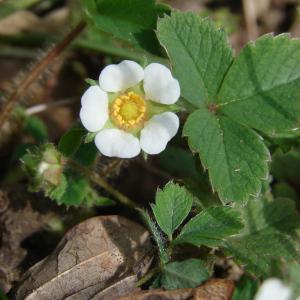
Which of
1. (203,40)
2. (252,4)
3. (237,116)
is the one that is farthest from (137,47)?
(252,4)

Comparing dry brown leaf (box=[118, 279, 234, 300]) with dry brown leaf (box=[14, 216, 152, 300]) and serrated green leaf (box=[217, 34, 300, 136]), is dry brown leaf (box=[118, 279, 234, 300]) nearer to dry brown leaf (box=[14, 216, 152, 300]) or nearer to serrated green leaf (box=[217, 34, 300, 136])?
dry brown leaf (box=[14, 216, 152, 300])

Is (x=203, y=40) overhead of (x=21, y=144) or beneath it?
overhead

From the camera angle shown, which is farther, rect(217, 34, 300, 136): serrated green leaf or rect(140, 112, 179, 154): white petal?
rect(217, 34, 300, 136): serrated green leaf

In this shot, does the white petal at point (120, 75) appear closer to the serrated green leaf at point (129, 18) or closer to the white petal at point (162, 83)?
the white petal at point (162, 83)

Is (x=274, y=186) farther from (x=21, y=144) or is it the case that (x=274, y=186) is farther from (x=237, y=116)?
(x=21, y=144)

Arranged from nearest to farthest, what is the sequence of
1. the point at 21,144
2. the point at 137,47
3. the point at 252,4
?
1. the point at 137,47
2. the point at 21,144
3. the point at 252,4

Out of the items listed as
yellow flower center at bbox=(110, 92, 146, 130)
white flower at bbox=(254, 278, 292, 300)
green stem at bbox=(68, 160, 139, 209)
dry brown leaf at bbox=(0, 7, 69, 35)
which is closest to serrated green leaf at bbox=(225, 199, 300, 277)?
white flower at bbox=(254, 278, 292, 300)
